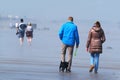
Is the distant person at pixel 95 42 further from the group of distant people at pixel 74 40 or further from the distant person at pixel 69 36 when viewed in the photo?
the distant person at pixel 69 36

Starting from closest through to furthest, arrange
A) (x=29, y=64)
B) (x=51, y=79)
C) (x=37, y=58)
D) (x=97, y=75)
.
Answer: (x=51, y=79) < (x=97, y=75) < (x=29, y=64) < (x=37, y=58)

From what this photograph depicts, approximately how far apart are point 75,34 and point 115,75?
180 centimetres

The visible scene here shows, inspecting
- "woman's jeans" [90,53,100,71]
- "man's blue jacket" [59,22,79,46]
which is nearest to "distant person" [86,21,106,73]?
"woman's jeans" [90,53,100,71]

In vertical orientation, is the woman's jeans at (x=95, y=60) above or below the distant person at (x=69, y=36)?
below

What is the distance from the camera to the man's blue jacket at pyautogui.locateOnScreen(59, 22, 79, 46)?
1967 cm

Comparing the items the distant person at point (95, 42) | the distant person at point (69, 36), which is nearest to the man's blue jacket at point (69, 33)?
the distant person at point (69, 36)

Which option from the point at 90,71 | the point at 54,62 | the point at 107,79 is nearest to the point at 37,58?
the point at 54,62

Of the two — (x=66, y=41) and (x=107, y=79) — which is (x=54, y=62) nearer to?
(x=66, y=41)

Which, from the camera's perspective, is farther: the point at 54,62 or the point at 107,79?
the point at 54,62

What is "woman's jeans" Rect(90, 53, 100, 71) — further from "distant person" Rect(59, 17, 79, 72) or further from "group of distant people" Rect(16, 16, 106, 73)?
"distant person" Rect(59, 17, 79, 72)

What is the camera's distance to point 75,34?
1975cm

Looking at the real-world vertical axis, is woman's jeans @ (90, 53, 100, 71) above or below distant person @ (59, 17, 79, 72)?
below

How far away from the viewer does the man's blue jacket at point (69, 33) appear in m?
19.7

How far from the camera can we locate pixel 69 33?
775 inches
